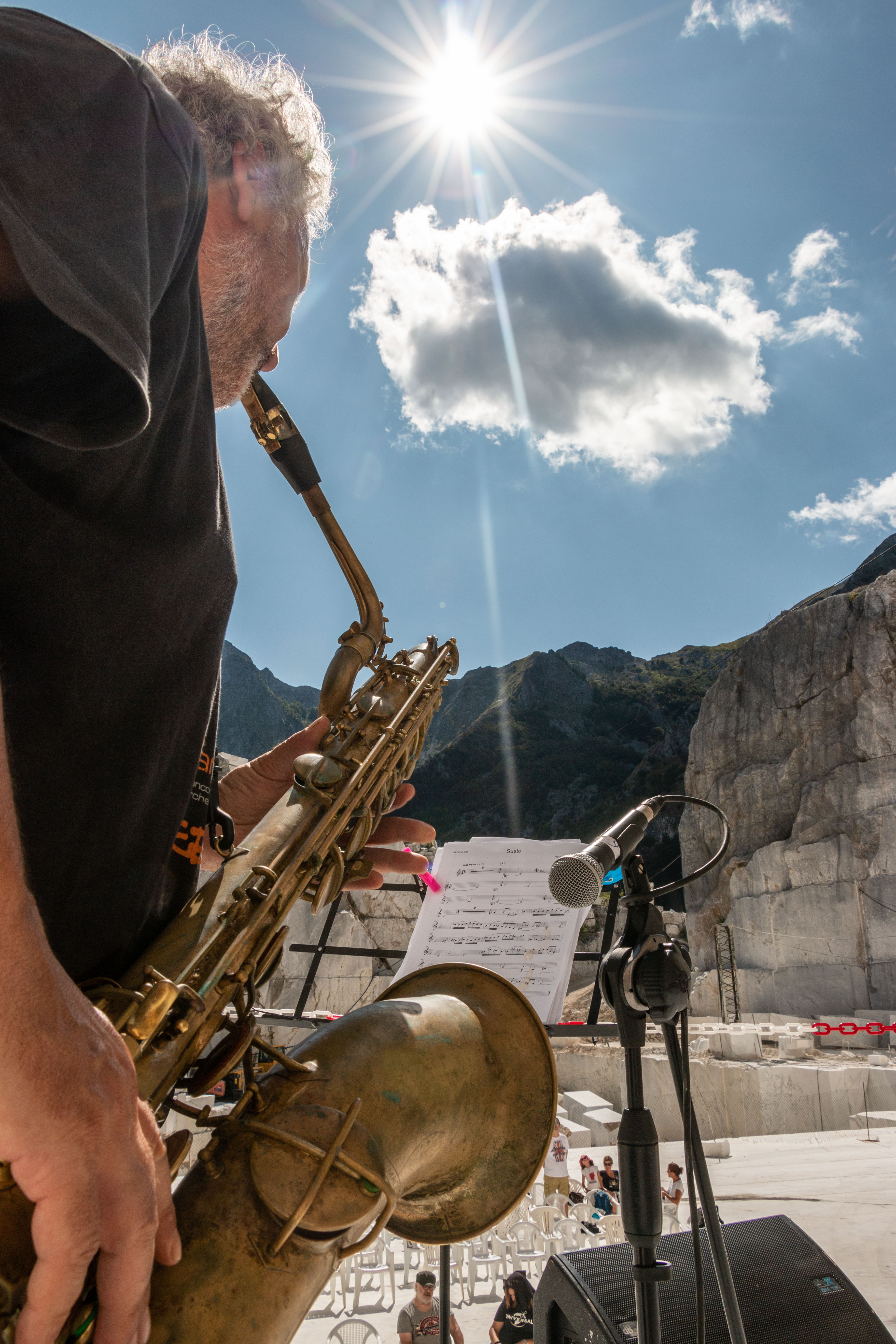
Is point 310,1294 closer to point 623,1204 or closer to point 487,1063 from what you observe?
point 487,1063

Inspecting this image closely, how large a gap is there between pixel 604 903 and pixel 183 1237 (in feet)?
70.7

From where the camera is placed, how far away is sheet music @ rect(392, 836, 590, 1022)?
384 cm

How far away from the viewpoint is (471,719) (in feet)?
243

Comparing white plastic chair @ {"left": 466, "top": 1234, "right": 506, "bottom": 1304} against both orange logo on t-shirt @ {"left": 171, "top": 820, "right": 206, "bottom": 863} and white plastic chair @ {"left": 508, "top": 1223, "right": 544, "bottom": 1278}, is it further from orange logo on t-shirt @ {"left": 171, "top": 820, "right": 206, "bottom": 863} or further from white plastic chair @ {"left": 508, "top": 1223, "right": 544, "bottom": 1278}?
orange logo on t-shirt @ {"left": 171, "top": 820, "right": 206, "bottom": 863}

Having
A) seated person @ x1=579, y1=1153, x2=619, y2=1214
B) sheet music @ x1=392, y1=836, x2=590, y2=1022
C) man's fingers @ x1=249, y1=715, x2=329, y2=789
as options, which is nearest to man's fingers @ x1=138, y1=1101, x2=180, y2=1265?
man's fingers @ x1=249, y1=715, x2=329, y2=789

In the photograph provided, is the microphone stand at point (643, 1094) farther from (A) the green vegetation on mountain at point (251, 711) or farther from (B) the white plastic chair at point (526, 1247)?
(A) the green vegetation on mountain at point (251, 711)

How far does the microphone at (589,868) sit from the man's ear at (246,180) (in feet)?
4.82

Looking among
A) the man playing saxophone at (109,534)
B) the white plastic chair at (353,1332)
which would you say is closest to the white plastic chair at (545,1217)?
the white plastic chair at (353,1332)

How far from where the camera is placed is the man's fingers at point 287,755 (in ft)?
7.16

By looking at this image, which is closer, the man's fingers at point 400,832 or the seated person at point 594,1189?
the man's fingers at point 400,832

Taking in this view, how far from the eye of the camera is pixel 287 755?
221 cm

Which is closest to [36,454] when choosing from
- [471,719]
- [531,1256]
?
[531,1256]

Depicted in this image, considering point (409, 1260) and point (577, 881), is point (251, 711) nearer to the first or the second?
point (409, 1260)

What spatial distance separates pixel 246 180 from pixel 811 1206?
7.19 metres
